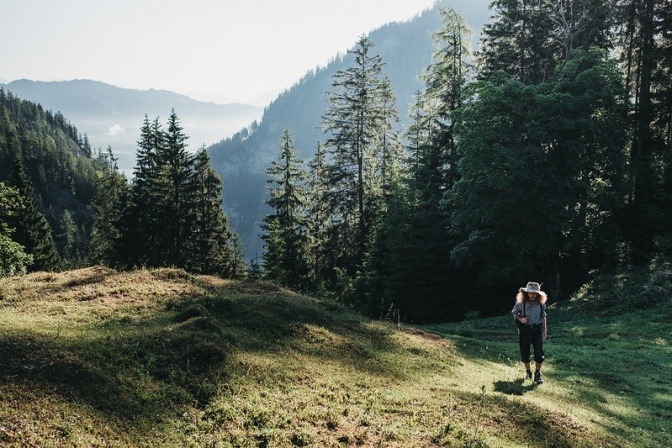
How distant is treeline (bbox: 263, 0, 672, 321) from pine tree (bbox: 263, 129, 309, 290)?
5.9 inches

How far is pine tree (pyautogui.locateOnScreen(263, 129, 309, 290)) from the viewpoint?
41.0m

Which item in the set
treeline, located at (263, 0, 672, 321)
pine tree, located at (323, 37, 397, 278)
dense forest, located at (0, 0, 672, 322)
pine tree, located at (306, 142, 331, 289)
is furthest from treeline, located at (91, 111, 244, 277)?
pine tree, located at (323, 37, 397, 278)

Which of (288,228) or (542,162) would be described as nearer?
(542,162)

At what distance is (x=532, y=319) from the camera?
12.4 meters

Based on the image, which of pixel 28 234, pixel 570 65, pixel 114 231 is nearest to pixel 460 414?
pixel 570 65

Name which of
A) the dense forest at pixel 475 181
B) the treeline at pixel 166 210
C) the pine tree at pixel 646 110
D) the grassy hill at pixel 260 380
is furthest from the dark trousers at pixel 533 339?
the treeline at pixel 166 210

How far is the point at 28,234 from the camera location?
178 ft

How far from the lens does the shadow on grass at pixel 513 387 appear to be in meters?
11.3

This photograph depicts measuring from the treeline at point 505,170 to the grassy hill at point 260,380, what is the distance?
27.2 ft

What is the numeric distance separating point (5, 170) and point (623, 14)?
212 meters

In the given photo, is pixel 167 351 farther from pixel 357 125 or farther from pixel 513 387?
pixel 357 125

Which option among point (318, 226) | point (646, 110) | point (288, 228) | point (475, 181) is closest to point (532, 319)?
point (475, 181)

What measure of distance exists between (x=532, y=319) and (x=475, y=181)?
16.7 metres

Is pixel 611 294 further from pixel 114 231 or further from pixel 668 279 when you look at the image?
pixel 114 231
